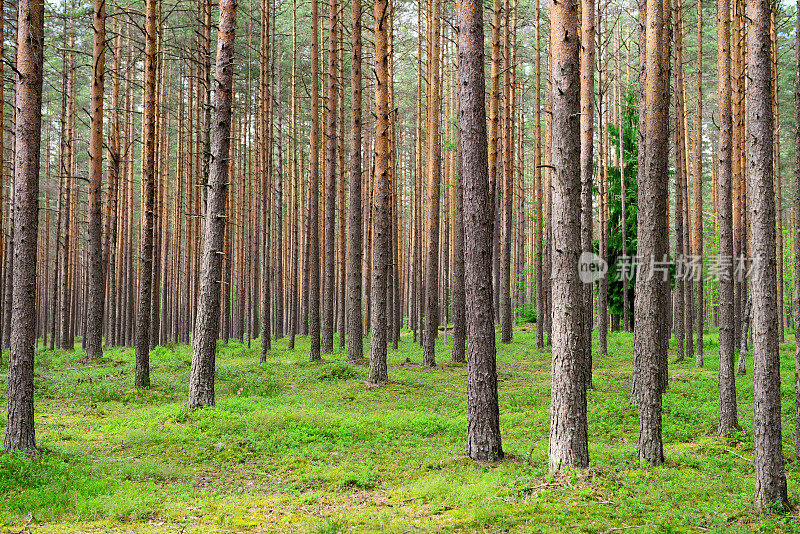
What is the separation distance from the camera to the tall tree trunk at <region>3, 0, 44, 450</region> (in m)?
7.17

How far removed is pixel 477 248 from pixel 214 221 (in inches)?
197

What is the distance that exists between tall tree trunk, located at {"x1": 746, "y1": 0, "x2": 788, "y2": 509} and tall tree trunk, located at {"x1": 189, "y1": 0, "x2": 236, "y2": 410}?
782 centimetres

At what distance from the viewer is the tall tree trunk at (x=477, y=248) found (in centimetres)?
746

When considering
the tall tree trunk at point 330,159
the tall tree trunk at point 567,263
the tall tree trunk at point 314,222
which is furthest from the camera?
the tall tree trunk at point 314,222

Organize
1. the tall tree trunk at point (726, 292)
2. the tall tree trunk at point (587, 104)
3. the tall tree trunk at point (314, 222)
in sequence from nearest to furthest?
the tall tree trunk at point (726, 292)
the tall tree trunk at point (587, 104)
the tall tree trunk at point (314, 222)

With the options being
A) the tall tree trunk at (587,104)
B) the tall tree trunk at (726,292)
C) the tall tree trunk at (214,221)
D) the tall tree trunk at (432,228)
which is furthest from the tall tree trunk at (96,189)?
the tall tree trunk at (726,292)

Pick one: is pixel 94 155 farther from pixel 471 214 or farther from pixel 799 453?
pixel 799 453

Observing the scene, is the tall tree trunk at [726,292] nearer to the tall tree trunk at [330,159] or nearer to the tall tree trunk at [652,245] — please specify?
the tall tree trunk at [652,245]

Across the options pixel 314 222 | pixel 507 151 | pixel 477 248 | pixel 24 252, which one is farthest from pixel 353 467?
pixel 507 151

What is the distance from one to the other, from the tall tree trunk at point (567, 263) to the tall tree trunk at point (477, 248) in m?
0.88

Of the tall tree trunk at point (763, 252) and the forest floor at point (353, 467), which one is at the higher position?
the tall tree trunk at point (763, 252)

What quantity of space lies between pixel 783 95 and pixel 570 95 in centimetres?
2677

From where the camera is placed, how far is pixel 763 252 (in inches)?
230

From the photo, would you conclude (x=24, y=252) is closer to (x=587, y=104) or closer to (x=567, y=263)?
(x=567, y=263)
